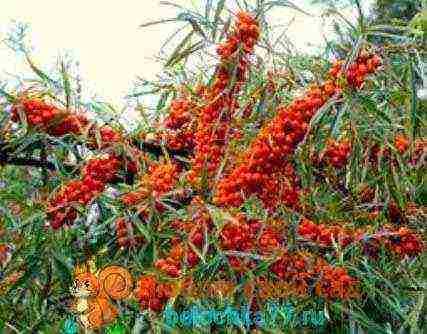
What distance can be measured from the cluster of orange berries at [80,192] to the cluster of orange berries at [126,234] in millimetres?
109

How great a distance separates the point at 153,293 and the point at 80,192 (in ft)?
1.17

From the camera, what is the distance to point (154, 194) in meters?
1.48

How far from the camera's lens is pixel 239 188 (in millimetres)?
1371

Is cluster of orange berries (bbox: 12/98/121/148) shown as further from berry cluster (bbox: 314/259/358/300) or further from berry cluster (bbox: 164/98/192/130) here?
berry cluster (bbox: 314/259/358/300)

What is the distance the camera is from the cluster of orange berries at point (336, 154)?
1595mm

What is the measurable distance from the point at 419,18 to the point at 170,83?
1.07 meters

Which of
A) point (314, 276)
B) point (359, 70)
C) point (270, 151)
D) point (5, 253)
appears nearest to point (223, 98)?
point (270, 151)

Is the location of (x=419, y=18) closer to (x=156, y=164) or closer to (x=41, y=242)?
(x=156, y=164)

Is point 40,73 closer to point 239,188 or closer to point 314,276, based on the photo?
point 239,188

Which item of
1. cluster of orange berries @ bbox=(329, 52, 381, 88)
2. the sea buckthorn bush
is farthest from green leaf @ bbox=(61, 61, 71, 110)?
cluster of orange berries @ bbox=(329, 52, 381, 88)

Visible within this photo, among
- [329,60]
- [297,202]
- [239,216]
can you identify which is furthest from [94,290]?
[329,60]

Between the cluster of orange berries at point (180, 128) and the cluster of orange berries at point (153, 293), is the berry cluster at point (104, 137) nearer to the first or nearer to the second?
the cluster of orange berries at point (180, 128)

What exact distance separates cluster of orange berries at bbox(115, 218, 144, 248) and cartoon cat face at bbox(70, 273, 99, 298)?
0.10 metres

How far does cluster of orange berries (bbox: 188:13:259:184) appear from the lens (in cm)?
146
